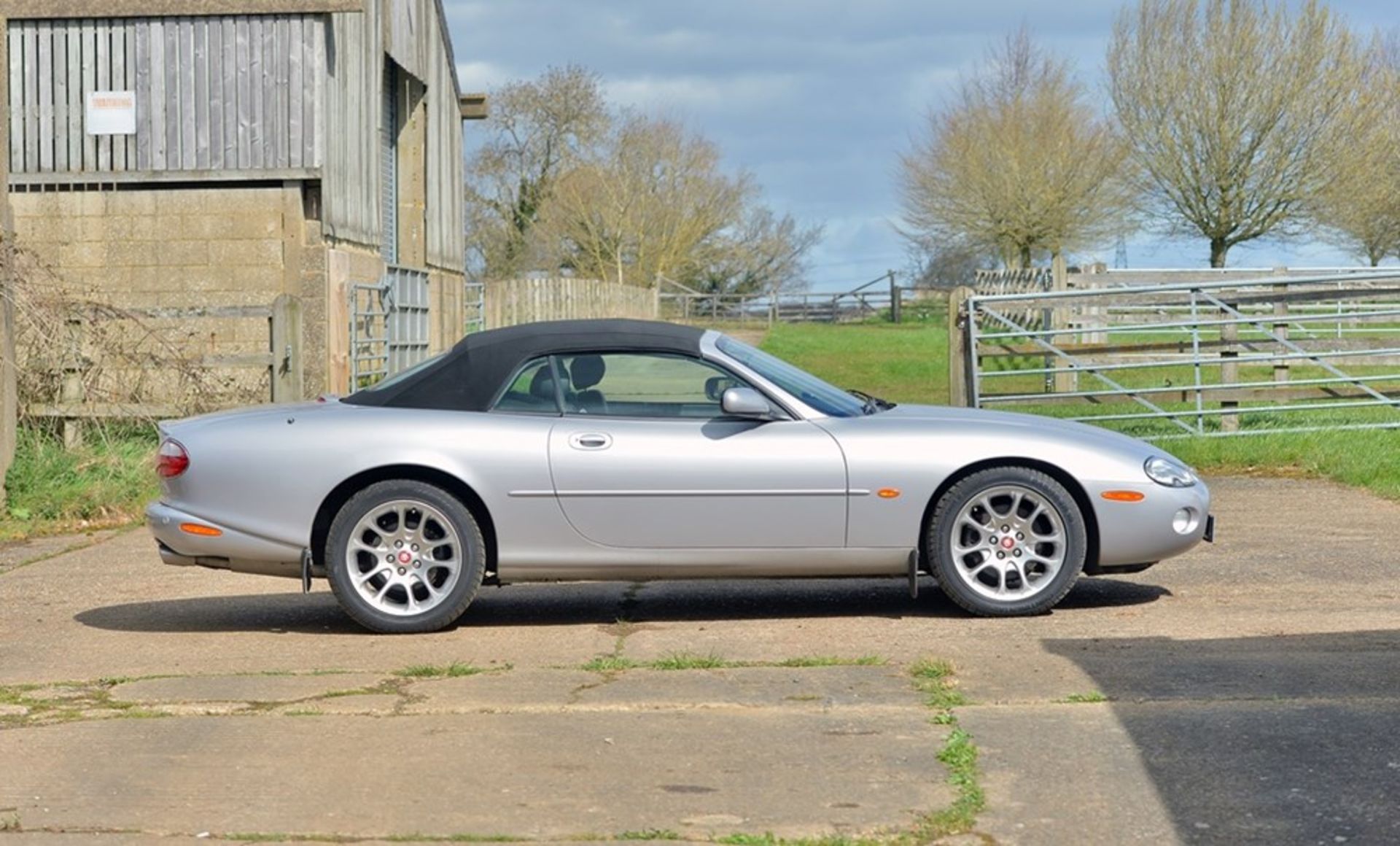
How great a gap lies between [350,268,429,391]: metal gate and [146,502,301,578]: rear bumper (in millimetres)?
11541

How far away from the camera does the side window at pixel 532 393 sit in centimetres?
839

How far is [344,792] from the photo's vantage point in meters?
5.52

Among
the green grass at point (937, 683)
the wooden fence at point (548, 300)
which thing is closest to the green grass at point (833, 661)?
the green grass at point (937, 683)

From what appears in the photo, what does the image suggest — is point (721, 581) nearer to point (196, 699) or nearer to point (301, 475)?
point (301, 475)

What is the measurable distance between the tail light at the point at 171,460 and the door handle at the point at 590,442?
1.70m

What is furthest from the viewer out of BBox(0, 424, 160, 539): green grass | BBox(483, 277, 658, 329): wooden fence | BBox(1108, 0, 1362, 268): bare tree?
BBox(1108, 0, 1362, 268): bare tree

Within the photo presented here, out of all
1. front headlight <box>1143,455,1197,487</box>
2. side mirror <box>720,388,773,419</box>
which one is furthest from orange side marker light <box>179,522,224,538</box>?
front headlight <box>1143,455,1197,487</box>

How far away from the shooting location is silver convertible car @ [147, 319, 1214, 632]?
26.9ft

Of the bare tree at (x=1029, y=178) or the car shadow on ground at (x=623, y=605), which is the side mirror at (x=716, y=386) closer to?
the car shadow on ground at (x=623, y=605)

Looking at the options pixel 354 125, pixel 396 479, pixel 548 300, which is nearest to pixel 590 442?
pixel 396 479

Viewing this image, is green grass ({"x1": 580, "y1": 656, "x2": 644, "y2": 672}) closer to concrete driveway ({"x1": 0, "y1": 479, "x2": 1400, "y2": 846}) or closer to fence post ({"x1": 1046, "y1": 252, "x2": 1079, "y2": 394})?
concrete driveway ({"x1": 0, "y1": 479, "x2": 1400, "y2": 846})

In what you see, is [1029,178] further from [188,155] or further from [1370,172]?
[188,155]

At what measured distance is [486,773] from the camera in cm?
572

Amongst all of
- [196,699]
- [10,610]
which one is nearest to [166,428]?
[10,610]
